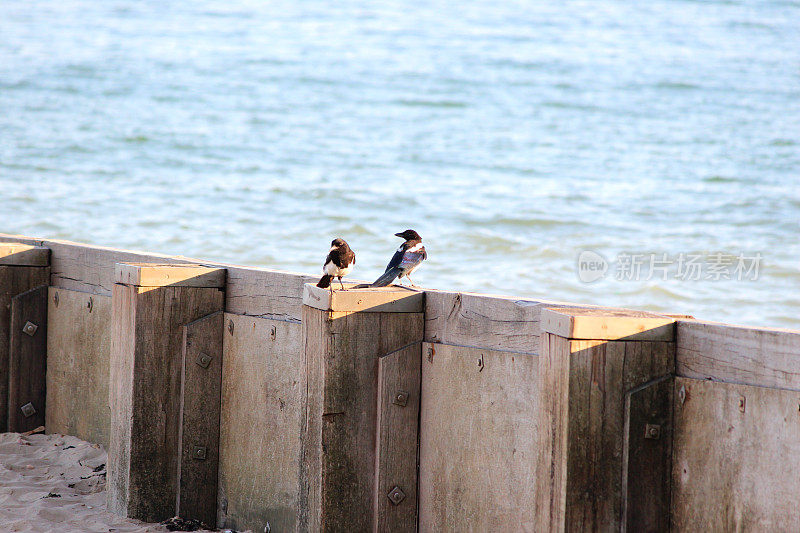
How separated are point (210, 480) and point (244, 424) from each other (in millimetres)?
328

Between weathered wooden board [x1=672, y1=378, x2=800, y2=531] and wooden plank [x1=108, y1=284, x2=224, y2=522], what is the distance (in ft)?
7.51

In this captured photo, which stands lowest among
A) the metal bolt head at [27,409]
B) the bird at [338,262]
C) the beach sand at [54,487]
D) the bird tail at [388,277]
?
the beach sand at [54,487]

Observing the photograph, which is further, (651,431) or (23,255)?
(23,255)

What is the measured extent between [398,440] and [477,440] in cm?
31

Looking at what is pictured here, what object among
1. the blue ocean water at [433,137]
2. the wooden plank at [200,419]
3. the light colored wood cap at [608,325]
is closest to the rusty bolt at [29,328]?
the wooden plank at [200,419]

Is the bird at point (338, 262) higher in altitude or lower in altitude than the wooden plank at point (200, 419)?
higher

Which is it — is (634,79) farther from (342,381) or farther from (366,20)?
(342,381)

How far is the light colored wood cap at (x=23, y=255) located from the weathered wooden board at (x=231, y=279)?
0.05m

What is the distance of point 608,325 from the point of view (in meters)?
2.67

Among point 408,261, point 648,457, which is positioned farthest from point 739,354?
point 408,261

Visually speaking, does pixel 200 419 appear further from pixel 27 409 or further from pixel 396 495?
pixel 27 409

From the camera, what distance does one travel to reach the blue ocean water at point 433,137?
1321 centimetres

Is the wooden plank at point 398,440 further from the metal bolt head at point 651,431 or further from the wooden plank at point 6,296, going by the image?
the wooden plank at point 6,296

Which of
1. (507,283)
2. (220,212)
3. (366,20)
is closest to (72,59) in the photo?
(366,20)
